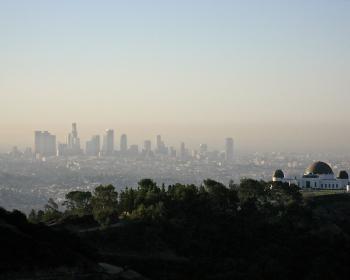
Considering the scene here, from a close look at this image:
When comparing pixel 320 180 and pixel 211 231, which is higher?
pixel 320 180

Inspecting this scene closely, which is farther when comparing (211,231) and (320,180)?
(320,180)

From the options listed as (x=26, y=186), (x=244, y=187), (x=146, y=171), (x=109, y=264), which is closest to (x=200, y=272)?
(x=109, y=264)

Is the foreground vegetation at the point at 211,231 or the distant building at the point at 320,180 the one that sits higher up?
Answer: the distant building at the point at 320,180

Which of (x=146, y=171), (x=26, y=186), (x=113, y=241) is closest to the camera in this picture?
(x=113, y=241)

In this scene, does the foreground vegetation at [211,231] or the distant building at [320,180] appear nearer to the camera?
the foreground vegetation at [211,231]

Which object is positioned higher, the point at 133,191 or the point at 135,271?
the point at 133,191

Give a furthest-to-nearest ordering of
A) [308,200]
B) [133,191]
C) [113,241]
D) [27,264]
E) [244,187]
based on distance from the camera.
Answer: [308,200] → [244,187] → [133,191] → [113,241] → [27,264]

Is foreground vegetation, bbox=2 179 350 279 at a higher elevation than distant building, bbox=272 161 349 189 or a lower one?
lower

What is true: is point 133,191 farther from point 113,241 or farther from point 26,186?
point 26,186
